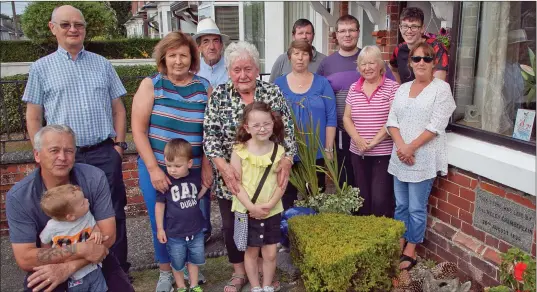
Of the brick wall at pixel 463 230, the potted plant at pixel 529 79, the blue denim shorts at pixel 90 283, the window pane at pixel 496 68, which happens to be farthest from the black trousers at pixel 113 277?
the potted plant at pixel 529 79

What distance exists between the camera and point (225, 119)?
118 inches

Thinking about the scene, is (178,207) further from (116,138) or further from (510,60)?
(510,60)

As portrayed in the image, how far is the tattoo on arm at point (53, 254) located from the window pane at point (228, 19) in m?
9.03

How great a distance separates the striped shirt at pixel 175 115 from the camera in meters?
2.99

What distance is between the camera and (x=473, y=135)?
3438 millimetres

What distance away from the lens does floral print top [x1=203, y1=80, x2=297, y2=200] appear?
297 centimetres

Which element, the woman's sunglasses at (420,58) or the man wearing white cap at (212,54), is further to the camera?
the man wearing white cap at (212,54)

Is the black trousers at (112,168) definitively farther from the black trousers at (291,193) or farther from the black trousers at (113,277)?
the black trousers at (291,193)

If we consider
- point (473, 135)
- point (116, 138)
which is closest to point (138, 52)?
point (116, 138)

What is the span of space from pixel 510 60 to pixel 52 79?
3278mm

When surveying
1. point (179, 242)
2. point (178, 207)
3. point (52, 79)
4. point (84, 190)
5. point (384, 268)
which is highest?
point (52, 79)

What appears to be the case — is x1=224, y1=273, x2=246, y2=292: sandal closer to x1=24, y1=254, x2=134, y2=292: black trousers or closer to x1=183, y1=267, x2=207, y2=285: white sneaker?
x1=183, y1=267, x2=207, y2=285: white sneaker

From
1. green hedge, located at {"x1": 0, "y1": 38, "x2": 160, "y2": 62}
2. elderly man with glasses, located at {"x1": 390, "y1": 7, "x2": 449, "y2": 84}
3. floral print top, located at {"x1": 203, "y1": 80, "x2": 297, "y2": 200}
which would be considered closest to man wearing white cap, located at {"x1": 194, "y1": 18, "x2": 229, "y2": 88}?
floral print top, located at {"x1": 203, "y1": 80, "x2": 297, "y2": 200}

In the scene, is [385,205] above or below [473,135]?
below
